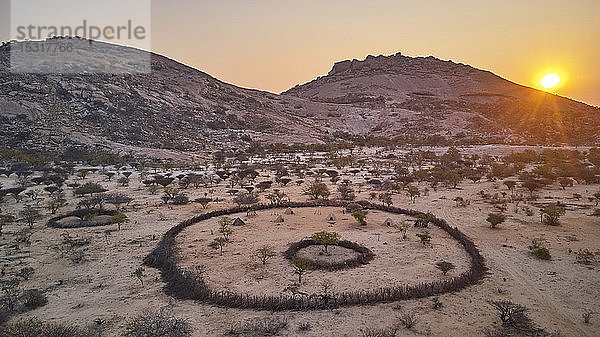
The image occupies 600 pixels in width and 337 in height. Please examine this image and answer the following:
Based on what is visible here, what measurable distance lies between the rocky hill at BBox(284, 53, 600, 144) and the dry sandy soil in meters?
60.2

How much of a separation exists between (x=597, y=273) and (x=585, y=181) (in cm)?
2111

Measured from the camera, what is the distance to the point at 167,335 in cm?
912

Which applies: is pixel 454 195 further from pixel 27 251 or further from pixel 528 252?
pixel 27 251

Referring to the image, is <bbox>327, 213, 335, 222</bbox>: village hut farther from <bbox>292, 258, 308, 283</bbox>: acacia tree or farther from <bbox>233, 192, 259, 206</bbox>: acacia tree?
<bbox>292, 258, 308, 283</bbox>: acacia tree

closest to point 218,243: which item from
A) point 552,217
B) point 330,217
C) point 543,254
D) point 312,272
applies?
point 312,272

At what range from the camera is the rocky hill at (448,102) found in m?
79.1

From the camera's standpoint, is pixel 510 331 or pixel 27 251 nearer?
pixel 510 331

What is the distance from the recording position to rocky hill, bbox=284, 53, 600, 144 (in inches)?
3113

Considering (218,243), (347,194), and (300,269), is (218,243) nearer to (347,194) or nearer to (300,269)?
(300,269)

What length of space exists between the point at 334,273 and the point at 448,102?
100571 millimetres

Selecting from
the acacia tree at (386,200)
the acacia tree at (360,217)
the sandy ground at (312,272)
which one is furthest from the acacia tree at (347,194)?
the acacia tree at (360,217)

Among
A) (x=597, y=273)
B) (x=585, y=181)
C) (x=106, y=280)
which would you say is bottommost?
(x=106, y=280)

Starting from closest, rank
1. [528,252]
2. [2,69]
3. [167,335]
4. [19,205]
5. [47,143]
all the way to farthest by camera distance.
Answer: [167,335] → [528,252] → [19,205] → [47,143] → [2,69]

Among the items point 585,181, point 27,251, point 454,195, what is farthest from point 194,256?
point 585,181
